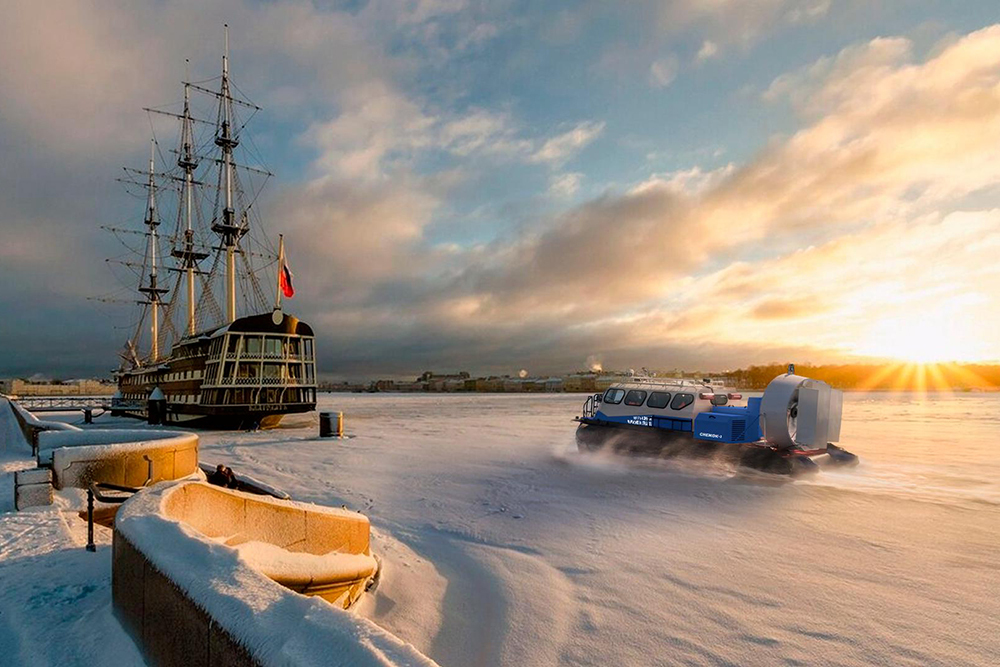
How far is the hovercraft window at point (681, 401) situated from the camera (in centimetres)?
1603

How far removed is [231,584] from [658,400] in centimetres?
1527

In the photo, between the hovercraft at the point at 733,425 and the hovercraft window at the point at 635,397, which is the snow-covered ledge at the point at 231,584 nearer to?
the hovercraft at the point at 733,425

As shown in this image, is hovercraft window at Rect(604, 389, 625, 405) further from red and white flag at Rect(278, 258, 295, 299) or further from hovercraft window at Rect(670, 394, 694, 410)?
red and white flag at Rect(278, 258, 295, 299)

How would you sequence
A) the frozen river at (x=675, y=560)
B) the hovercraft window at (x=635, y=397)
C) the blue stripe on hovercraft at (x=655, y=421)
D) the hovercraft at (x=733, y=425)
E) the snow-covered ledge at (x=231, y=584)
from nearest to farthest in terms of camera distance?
the snow-covered ledge at (x=231, y=584)
the frozen river at (x=675, y=560)
the hovercraft at (x=733, y=425)
the blue stripe on hovercraft at (x=655, y=421)
the hovercraft window at (x=635, y=397)

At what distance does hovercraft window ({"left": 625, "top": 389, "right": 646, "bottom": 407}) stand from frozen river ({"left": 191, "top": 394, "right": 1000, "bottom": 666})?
7.80ft

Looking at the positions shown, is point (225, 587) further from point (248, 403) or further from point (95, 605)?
point (248, 403)

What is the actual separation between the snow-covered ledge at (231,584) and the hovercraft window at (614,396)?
1274 cm

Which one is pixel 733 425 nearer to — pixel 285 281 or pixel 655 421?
pixel 655 421

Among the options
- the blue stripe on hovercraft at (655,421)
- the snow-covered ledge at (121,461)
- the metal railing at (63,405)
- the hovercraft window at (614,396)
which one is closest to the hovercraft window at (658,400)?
the blue stripe on hovercraft at (655,421)

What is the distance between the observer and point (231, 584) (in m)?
3.17

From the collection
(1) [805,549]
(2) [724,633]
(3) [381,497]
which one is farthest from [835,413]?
(3) [381,497]

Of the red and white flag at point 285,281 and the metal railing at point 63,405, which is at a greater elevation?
the red and white flag at point 285,281

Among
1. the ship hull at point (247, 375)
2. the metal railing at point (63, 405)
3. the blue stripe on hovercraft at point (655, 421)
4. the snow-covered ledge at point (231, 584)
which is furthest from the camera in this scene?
the metal railing at point (63, 405)

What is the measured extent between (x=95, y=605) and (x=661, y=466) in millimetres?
13972
